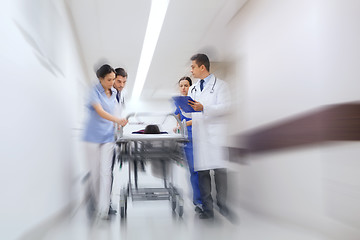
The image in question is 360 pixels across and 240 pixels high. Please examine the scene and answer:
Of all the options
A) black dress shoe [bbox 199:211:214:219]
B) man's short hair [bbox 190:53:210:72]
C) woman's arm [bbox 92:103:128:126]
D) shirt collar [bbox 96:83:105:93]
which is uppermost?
man's short hair [bbox 190:53:210:72]

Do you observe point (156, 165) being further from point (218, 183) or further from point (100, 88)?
point (100, 88)

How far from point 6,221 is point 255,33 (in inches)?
116

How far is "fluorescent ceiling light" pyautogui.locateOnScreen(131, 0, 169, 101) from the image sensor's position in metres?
3.48

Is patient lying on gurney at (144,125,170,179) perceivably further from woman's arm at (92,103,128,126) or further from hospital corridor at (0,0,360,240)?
woman's arm at (92,103,128,126)

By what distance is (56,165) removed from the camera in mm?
2354

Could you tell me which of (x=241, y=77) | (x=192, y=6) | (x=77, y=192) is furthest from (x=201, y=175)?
(x=192, y=6)

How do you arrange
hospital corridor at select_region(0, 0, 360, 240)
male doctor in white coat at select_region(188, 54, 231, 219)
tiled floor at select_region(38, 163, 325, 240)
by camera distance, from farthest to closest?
male doctor in white coat at select_region(188, 54, 231, 219), tiled floor at select_region(38, 163, 325, 240), hospital corridor at select_region(0, 0, 360, 240)

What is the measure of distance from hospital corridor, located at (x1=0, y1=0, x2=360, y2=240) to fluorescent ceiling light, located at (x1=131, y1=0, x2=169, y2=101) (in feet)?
0.21

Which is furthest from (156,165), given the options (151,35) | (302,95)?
(151,35)

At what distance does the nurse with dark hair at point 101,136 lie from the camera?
229 cm

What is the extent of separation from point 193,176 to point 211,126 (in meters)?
0.49

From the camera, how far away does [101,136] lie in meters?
2.37

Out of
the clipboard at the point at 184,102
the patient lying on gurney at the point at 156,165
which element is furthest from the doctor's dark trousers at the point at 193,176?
the clipboard at the point at 184,102

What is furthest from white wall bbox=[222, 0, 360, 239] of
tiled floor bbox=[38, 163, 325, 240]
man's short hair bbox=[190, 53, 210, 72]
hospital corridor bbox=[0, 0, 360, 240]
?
man's short hair bbox=[190, 53, 210, 72]
